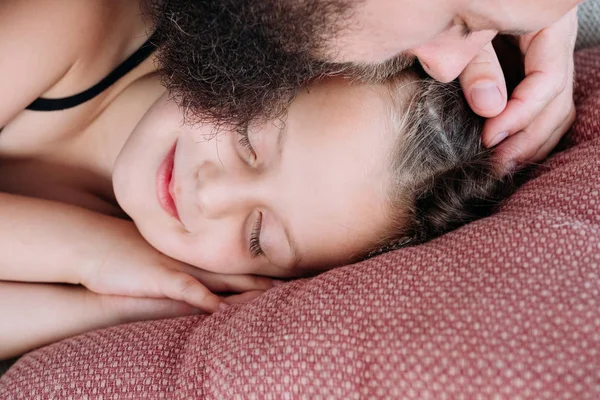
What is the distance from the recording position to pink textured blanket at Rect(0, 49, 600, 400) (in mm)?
593

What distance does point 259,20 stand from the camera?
0.76m

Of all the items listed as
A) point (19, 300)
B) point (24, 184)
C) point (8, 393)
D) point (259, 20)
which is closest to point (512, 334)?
point (259, 20)

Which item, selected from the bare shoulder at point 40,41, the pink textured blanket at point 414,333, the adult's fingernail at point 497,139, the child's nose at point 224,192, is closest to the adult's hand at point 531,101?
the adult's fingernail at point 497,139

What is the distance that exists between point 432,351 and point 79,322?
2.22 feet

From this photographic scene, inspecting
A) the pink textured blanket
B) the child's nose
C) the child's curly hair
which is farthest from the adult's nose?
the child's nose

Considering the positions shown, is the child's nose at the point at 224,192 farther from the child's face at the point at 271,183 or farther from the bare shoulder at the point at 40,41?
the bare shoulder at the point at 40,41

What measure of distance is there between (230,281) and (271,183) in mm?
250

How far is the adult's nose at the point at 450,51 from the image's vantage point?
834 mm

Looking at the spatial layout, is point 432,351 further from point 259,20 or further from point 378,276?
point 259,20

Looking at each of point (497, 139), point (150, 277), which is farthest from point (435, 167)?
point (150, 277)

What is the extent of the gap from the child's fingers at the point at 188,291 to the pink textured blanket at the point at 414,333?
0.10 metres

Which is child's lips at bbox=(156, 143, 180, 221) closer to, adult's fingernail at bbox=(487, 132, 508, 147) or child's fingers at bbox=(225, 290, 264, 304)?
child's fingers at bbox=(225, 290, 264, 304)

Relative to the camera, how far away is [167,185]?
1.02 meters

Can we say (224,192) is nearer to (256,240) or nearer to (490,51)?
(256,240)
